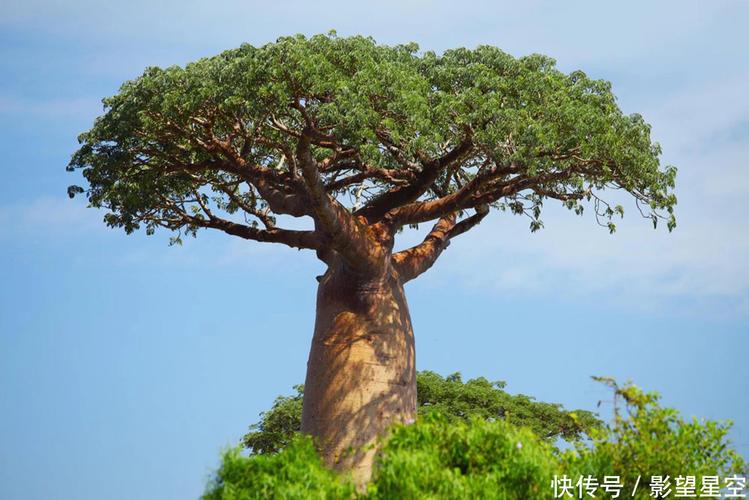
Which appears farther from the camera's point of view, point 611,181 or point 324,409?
point 611,181

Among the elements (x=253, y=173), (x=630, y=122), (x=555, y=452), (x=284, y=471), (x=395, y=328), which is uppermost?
(x=630, y=122)

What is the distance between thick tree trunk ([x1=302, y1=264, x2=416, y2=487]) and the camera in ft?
38.5

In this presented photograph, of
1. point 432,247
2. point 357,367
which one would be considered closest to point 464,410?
point 432,247

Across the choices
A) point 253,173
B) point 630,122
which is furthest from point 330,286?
point 630,122

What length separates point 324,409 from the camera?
39.0 ft

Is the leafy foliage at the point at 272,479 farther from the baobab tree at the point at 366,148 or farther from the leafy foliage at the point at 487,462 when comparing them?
the baobab tree at the point at 366,148

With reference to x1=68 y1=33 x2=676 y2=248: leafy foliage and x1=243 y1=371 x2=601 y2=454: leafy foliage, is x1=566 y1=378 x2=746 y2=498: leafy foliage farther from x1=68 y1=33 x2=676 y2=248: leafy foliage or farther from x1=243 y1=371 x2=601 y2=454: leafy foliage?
x1=243 y1=371 x2=601 y2=454: leafy foliage

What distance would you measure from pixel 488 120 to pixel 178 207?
541 centimetres

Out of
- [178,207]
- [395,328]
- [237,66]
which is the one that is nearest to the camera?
[237,66]

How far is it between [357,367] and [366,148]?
2.73 metres

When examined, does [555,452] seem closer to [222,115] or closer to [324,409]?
[324,409]

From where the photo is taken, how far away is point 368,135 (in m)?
11.0

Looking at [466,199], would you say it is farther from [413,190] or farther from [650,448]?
[650,448]

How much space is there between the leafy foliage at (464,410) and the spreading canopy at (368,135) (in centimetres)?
457
